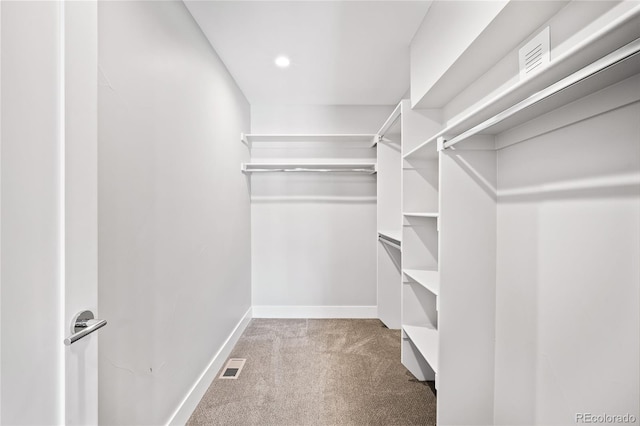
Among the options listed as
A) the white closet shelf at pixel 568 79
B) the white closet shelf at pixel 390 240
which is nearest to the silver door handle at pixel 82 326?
the white closet shelf at pixel 568 79

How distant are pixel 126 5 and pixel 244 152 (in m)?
1.96

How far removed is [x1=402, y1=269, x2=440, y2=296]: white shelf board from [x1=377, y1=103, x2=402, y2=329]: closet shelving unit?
973 mm

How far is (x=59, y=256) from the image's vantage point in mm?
646

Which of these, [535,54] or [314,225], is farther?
[314,225]

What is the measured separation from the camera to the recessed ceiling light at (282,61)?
2.44 metres

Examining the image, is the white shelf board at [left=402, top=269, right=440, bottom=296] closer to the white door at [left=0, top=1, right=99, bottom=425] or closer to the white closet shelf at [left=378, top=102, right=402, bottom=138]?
the white closet shelf at [left=378, top=102, right=402, bottom=138]

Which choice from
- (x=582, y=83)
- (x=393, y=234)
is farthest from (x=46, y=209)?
(x=393, y=234)

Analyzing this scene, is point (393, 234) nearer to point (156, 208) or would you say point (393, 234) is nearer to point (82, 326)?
point (156, 208)

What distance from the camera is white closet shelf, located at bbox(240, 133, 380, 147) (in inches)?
126

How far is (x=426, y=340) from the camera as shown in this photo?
2016 millimetres

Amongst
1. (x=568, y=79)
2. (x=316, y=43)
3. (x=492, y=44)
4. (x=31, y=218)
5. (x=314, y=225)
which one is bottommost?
(x=314, y=225)

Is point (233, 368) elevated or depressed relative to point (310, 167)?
depressed

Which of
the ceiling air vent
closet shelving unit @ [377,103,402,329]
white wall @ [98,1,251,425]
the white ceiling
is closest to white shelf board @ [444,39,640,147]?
the ceiling air vent

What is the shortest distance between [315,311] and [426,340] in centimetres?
168
